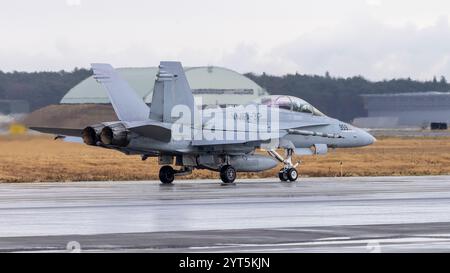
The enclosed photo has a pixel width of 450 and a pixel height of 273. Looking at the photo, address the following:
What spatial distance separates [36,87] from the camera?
7788 cm

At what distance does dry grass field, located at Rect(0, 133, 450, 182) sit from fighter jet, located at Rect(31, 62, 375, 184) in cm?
386

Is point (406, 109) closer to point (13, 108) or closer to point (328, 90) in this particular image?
point (328, 90)

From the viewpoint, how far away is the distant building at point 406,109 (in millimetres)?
112312

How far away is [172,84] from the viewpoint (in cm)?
4131

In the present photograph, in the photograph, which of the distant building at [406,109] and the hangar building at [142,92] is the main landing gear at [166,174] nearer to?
the hangar building at [142,92]

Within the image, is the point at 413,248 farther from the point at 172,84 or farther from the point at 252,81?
the point at 252,81

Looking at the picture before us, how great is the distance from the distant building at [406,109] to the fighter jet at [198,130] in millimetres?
56230

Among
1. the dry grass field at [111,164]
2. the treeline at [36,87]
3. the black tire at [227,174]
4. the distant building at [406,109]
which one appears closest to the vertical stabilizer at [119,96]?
the black tire at [227,174]

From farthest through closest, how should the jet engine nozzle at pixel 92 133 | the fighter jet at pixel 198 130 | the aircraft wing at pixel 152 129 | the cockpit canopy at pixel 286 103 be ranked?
the cockpit canopy at pixel 286 103, the fighter jet at pixel 198 130, the jet engine nozzle at pixel 92 133, the aircraft wing at pixel 152 129

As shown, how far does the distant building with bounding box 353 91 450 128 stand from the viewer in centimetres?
11231

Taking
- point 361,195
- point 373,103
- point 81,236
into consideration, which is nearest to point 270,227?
point 81,236

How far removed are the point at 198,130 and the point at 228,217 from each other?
16.7m

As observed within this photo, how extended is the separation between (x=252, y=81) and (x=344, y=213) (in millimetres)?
66973

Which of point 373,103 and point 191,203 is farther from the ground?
point 373,103
